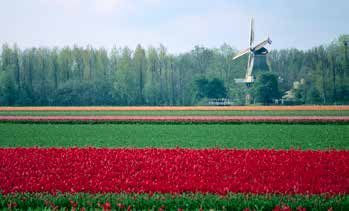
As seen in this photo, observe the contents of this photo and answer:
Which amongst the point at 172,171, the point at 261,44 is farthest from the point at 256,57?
the point at 172,171

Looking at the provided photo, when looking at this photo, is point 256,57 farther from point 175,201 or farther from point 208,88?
point 175,201

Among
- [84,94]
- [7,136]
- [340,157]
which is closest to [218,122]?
[7,136]

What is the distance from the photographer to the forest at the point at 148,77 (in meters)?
61.3

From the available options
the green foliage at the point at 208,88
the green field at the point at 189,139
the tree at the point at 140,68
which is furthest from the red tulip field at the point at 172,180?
the tree at the point at 140,68

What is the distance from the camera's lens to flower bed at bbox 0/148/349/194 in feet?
23.8

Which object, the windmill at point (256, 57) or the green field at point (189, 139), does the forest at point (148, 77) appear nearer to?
the windmill at point (256, 57)

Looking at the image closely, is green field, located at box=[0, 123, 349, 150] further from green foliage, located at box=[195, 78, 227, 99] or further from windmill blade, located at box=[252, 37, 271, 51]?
green foliage, located at box=[195, 78, 227, 99]

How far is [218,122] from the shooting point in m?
27.9

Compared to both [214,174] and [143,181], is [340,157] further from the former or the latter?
[143,181]

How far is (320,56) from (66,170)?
2631 inches

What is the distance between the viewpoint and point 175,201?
21.9 ft

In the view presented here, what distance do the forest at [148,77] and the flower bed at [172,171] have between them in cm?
4816

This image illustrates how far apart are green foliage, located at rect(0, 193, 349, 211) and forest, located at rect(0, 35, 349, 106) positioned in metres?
51.4

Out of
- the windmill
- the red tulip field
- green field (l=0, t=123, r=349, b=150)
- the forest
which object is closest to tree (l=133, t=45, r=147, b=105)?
the forest
